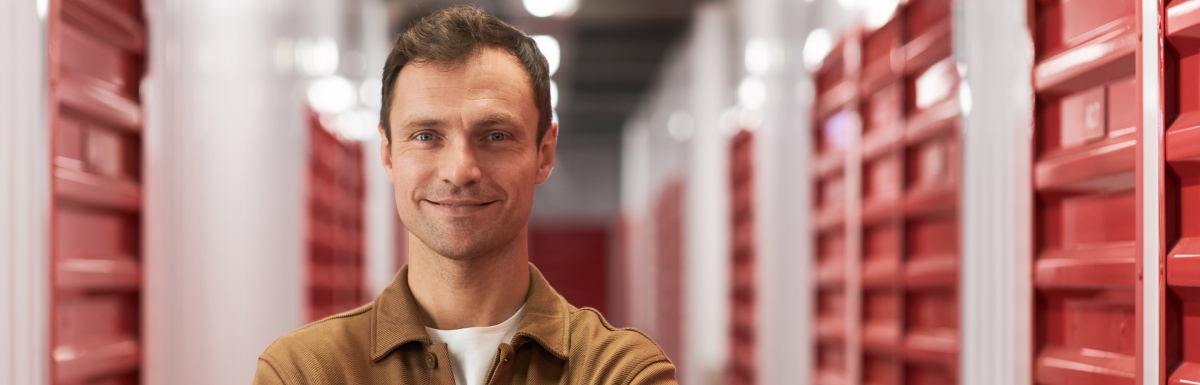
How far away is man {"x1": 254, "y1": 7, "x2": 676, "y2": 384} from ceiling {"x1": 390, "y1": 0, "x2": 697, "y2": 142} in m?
5.22

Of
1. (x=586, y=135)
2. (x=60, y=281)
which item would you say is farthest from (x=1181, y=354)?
(x=586, y=135)

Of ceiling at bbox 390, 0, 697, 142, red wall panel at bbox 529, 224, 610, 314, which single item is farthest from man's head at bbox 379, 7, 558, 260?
red wall panel at bbox 529, 224, 610, 314

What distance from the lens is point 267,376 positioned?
60.0 inches

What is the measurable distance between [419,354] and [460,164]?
284 mm

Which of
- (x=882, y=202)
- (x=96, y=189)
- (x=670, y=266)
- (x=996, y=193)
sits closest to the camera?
(x=996, y=193)

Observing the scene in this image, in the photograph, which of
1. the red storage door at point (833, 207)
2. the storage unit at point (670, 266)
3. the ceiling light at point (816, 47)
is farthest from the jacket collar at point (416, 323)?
the storage unit at point (670, 266)

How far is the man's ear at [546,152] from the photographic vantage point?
1.64 meters

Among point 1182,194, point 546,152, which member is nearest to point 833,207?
point 1182,194

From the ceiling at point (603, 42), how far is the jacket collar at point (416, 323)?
5226mm

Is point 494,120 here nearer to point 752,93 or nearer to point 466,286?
point 466,286

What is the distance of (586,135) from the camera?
16828 mm

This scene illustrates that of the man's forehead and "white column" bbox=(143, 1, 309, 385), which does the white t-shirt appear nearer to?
the man's forehead

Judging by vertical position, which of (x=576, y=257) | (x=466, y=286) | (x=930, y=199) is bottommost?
(x=576, y=257)

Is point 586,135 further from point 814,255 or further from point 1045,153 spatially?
point 1045,153
